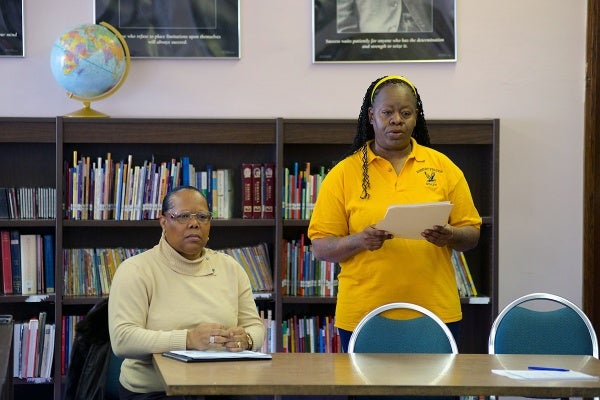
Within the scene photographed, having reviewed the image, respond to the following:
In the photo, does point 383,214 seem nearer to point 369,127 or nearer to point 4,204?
point 369,127

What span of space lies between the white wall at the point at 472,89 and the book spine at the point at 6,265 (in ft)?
2.22

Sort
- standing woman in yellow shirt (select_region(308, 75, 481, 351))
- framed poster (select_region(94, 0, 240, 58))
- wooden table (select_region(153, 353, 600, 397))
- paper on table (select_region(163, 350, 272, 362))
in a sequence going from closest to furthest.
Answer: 1. wooden table (select_region(153, 353, 600, 397))
2. paper on table (select_region(163, 350, 272, 362))
3. standing woman in yellow shirt (select_region(308, 75, 481, 351))
4. framed poster (select_region(94, 0, 240, 58))

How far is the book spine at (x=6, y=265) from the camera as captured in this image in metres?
4.82

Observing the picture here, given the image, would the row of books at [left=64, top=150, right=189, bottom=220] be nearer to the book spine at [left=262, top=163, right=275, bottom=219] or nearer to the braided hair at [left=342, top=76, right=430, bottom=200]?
the book spine at [left=262, top=163, right=275, bottom=219]

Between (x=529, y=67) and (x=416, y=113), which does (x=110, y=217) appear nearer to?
(x=416, y=113)

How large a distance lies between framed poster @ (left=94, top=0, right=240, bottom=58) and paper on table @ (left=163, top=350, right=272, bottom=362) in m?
2.45

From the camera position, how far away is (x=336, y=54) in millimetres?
5090

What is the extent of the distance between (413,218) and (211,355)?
852 mm

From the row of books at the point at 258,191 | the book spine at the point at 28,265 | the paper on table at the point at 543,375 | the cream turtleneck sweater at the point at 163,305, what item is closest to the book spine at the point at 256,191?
the row of books at the point at 258,191

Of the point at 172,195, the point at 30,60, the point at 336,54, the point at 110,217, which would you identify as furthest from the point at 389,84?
the point at 30,60

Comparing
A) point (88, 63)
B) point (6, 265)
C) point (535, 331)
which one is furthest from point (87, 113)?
point (535, 331)

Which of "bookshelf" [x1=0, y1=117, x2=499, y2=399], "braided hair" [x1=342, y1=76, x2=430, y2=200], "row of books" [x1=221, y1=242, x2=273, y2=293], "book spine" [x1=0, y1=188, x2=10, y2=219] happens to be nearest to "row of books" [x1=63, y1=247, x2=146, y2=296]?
"bookshelf" [x1=0, y1=117, x2=499, y2=399]

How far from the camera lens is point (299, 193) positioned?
4.93m

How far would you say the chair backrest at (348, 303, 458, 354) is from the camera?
3.33m
